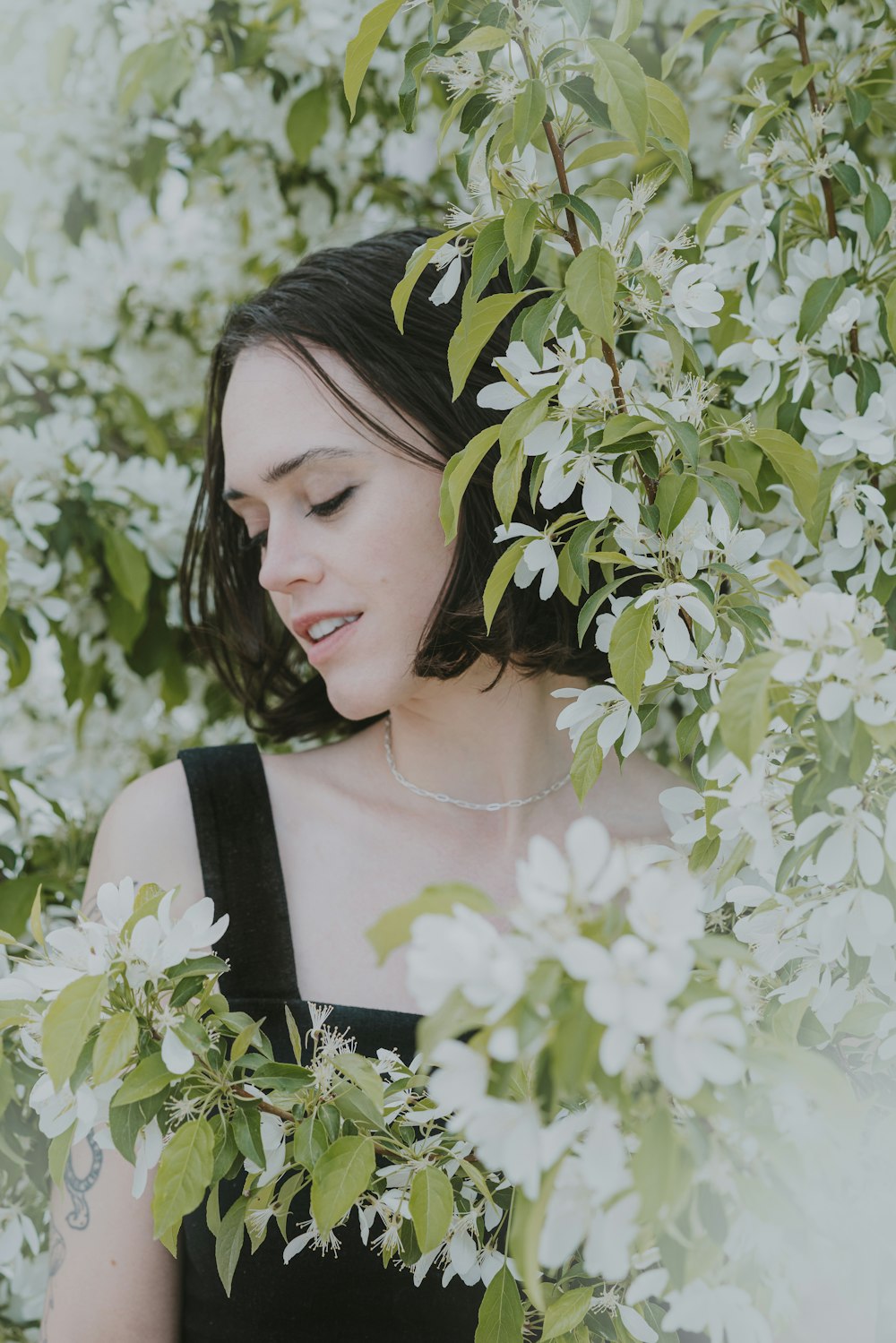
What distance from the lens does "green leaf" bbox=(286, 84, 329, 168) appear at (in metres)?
1.89

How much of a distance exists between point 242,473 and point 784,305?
0.58 m

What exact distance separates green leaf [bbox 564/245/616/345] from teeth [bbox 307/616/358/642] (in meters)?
0.59

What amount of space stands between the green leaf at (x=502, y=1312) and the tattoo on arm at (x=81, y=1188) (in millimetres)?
640

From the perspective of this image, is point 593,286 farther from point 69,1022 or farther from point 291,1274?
point 291,1274

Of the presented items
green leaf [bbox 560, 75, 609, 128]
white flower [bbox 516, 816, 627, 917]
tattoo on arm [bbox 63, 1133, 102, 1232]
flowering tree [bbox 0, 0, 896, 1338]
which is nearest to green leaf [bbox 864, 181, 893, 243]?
flowering tree [bbox 0, 0, 896, 1338]

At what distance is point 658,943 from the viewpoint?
1.77 feet

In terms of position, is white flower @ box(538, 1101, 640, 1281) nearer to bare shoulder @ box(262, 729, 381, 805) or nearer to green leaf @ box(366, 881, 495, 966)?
green leaf @ box(366, 881, 495, 966)

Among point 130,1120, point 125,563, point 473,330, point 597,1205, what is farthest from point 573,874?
point 125,563

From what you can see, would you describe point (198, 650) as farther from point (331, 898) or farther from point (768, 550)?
point (768, 550)

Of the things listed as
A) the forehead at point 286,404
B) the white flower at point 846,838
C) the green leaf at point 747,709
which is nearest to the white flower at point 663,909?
the green leaf at point 747,709

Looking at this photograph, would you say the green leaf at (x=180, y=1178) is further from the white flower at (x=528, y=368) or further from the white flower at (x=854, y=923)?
the white flower at (x=528, y=368)

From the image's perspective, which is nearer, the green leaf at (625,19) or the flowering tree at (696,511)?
the flowering tree at (696,511)

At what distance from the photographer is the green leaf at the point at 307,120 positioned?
6.20 ft

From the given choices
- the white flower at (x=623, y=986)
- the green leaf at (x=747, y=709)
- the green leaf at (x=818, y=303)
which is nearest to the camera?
the white flower at (x=623, y=986)
